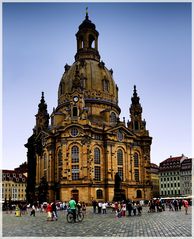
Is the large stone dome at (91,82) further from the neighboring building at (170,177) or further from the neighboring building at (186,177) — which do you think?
the neighboring building at (170,177)

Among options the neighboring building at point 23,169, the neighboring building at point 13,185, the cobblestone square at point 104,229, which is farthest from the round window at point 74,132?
the neighboring building at point 23,169

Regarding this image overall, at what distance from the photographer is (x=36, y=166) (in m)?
91.9

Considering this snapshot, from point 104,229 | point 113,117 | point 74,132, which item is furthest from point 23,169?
point 104,229

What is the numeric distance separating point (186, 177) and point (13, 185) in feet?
205

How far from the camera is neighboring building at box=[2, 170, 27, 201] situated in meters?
130

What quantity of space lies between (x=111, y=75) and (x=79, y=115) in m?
23.4

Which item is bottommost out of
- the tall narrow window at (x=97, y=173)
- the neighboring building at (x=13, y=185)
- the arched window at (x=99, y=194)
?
the neighboring building at (x=13, y=185)

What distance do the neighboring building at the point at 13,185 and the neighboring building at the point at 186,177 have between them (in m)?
58.3

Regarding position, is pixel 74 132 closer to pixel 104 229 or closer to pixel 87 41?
pixel 87 41

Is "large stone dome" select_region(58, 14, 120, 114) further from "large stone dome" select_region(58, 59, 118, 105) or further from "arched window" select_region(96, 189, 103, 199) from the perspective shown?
"arched window" select_region(96, 189, 103, 199)

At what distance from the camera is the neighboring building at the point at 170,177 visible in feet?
431

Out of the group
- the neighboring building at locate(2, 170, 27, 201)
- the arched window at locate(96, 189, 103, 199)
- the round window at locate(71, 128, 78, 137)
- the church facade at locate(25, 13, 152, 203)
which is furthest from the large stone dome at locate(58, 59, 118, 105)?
the neighboring building at locate(2, 170, 27, 201)

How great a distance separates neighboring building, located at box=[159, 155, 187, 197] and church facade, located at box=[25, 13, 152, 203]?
44476mm

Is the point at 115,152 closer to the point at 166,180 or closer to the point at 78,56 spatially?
the point at 78,56
